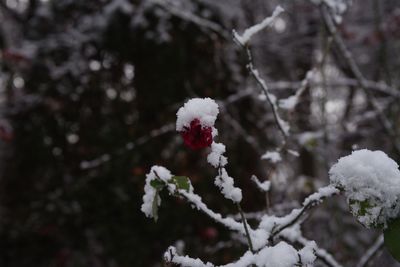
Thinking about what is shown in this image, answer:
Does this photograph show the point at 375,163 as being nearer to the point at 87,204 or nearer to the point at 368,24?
the point at 87,204

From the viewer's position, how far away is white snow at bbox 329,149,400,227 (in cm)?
64

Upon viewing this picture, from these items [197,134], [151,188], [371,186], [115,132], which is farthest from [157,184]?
[115,132]

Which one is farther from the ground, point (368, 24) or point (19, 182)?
point (368, 24)

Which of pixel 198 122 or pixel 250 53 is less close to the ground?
pixel 250 53

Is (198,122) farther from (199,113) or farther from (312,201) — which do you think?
(312,201)

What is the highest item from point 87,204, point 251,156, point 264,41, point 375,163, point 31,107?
point 264,41

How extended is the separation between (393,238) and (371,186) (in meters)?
0.09

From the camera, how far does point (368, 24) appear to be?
561cm

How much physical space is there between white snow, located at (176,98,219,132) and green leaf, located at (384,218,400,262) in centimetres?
33

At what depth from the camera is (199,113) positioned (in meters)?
0.71

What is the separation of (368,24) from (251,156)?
11.7 feet

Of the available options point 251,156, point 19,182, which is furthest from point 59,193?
point 251,156

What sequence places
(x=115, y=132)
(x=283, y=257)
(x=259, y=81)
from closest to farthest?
(x=283, y=257) → (x=259, y=81) → (x=115, y=132)

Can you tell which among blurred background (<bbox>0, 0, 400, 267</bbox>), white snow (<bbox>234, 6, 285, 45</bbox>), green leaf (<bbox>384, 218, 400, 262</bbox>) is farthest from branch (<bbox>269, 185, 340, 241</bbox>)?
blurred background (<bbox>0, 0, 400, 267</bbox>)
